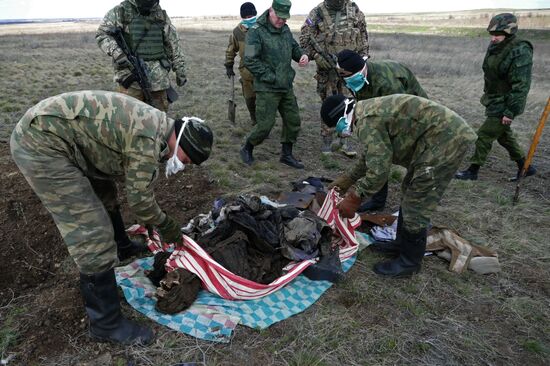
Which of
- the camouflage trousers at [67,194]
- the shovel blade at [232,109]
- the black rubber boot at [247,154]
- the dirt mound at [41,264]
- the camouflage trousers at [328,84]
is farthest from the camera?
the shovel blade at [232,109]

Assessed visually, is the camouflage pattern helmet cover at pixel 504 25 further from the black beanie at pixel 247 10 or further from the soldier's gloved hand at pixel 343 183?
the black beanie at pixel 247 10

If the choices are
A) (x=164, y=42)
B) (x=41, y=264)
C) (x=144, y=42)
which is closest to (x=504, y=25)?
(x=164, y=42)

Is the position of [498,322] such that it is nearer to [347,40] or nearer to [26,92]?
[347,40]

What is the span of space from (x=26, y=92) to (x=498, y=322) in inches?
385

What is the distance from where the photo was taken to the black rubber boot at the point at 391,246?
11.7ft

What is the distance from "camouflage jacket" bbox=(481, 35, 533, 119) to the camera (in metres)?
4.63

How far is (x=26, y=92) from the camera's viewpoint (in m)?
8.73

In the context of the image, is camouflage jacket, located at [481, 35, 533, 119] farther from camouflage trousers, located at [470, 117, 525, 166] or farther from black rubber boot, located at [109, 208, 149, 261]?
black rubber boot, located at [109, 208, 149, 261]

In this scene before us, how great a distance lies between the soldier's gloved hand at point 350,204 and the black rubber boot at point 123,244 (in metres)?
1.75

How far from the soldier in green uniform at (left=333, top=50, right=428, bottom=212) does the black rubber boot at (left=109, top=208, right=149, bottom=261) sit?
1.89m

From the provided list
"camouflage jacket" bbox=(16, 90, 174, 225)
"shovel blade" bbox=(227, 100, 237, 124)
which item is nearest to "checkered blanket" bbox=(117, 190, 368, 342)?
"camouflage jacket" bbox=(16, 90, 174, 225)

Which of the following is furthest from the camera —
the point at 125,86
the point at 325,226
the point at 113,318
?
the point at 125,86

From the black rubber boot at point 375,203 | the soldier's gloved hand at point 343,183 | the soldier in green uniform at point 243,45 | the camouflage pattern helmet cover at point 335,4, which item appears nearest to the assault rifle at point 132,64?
the soldier in green uniform at point 243,45

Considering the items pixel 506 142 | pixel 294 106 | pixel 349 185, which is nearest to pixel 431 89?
pixel 506 142
